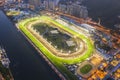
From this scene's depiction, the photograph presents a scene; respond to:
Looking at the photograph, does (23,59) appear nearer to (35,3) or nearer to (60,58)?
(60,58)

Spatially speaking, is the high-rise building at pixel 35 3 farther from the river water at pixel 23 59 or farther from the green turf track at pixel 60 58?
the river water at pixel 23 59

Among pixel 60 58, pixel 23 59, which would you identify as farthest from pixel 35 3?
pixel 60 58

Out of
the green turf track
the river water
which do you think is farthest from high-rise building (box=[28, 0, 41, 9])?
the river water

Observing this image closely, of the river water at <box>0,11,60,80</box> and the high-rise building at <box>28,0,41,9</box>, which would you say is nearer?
the river water at <box>0,11,60,80</box>

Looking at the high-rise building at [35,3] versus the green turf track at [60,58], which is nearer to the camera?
the green turf track at [60,58]

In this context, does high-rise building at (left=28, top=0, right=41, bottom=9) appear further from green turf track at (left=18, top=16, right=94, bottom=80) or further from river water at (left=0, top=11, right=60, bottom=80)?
river water at (left=0, top=11, right=60, bottom=80)

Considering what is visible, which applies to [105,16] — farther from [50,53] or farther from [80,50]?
[50,53]

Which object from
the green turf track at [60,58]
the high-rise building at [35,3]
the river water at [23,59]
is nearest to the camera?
the green turf track at [60,58]

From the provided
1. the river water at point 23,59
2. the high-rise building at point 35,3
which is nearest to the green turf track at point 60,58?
the river water at point 23,59
